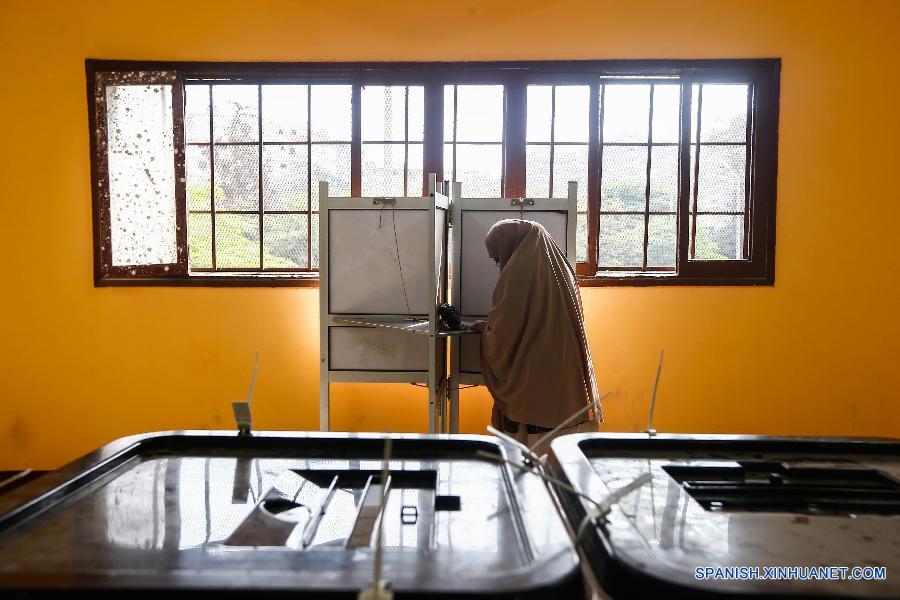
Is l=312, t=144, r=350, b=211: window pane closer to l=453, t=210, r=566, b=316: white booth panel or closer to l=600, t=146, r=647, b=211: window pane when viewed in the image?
l=453, t=210, r=566, b=316: white booth panel

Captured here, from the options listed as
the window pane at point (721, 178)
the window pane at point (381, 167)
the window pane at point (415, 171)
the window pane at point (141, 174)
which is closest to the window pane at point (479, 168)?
the window pane at point (415, 171)

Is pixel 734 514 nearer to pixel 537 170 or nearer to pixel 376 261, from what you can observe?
pixel 376 261

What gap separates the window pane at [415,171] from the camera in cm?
345

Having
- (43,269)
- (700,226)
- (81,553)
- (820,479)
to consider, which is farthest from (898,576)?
(43,269)

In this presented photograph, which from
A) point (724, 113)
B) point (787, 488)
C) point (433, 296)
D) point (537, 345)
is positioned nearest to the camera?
point (787, 488)

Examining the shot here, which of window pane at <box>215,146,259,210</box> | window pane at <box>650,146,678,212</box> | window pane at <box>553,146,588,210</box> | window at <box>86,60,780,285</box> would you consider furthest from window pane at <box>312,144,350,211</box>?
window pane at <box>650,146,678,212</box>

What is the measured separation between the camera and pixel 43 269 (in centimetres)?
351

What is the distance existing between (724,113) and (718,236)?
25.2 inches

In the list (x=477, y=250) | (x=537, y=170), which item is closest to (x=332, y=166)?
(x=477, y=250)

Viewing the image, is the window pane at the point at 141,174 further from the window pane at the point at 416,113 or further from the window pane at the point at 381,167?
the window pane at the point at 416,113

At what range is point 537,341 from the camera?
103 inches

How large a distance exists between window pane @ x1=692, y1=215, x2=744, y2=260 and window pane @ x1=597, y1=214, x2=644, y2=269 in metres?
0.30

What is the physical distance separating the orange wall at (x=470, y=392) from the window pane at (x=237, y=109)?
0.62 feet

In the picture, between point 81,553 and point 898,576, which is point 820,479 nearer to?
point 898,576
